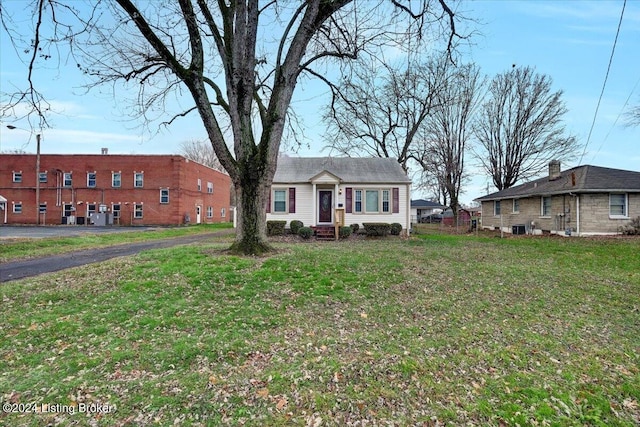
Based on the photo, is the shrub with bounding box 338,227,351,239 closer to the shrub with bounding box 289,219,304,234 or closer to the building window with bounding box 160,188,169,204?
the shrub with bounding box 289,219,304,234

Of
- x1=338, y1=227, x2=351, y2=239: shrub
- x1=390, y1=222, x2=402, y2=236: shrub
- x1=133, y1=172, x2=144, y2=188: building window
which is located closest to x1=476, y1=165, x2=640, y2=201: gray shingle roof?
x1=390, y1=222, x2=402, y2=236: shrub

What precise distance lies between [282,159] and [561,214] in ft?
54.6

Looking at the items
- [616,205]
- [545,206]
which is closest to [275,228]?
[545,206]

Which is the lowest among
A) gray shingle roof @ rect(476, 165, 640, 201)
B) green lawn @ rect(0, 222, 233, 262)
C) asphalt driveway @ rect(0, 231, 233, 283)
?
asphalt driveway @ rect(0, 231, 233, 283)

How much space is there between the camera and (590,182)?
60.2 ft

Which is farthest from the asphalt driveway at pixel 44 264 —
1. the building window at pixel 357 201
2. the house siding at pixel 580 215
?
the house siding at pixel 580 215

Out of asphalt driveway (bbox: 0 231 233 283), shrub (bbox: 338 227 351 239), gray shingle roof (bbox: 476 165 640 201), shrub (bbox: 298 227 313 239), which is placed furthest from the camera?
gray shingle roof (bbox: 476 165 640 201)

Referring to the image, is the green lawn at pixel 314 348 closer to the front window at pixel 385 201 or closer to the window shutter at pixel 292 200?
the window shutter at pixel 292 200

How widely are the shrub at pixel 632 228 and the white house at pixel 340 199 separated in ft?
35.8

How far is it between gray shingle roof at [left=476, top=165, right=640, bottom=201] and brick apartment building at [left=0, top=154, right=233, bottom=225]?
29.6 metres

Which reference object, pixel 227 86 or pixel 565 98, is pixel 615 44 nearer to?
pixel 227 86

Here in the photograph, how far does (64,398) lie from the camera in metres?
3.16

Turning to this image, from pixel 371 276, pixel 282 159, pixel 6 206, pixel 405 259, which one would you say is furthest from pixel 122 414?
pixel 6 206

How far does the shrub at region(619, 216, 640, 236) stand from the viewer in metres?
17.3
